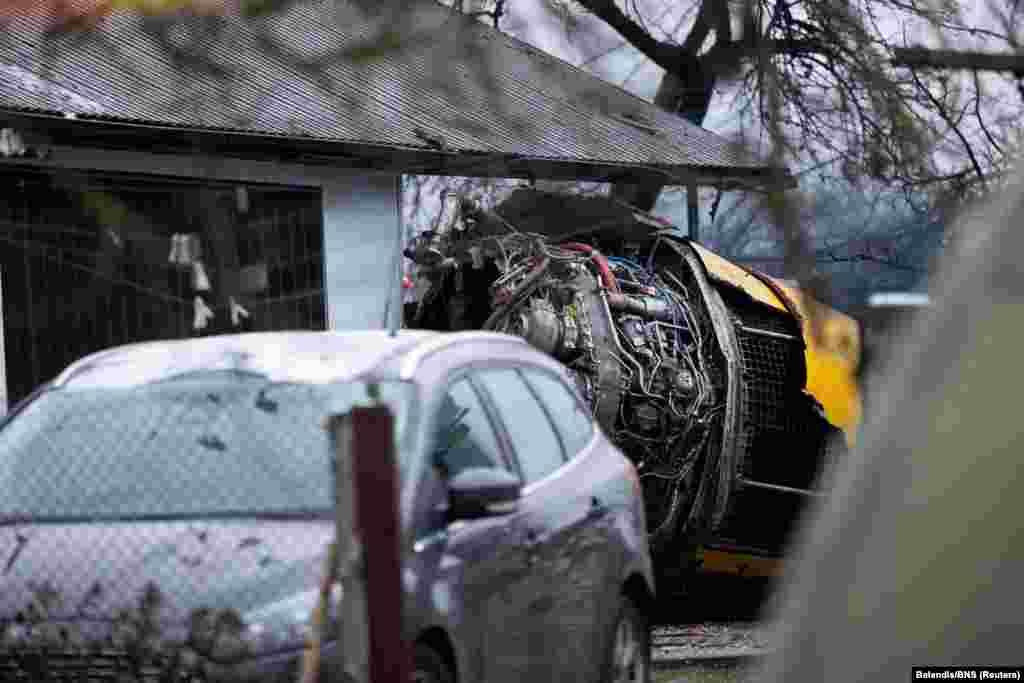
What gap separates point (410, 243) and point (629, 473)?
17.7 ft

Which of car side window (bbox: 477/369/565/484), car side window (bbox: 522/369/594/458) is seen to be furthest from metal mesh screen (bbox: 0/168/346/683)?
car side window (bbox: 522/369/594/458)

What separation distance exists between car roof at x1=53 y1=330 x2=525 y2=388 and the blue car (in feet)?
0.04

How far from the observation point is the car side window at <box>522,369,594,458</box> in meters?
6.82

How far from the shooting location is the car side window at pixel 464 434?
19.4ft

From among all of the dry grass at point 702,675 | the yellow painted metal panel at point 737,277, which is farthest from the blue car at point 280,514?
the yellow painted metal panel at point 737,277

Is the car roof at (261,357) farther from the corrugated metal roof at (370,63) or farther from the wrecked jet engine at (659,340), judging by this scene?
the wrecked jet engine at (659,340)

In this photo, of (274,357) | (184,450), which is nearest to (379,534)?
(184,450)

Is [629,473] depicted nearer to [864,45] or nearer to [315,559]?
[315,559]

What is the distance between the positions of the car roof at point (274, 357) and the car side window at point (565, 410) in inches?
17.4

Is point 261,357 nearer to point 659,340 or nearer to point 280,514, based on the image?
point 280,514

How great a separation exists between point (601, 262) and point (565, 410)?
4.43 m

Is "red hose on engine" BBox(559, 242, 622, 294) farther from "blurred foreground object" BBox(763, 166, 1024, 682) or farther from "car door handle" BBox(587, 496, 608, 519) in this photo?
"blurred foreground object" BBox(763, 166, 1024, 682)

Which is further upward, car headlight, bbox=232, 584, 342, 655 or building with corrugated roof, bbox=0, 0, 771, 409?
building with corrugated roof, bbox=0, 0, 771, 409

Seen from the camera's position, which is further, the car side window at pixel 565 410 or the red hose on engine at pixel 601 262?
the red hose on engine at pixel 601 262
